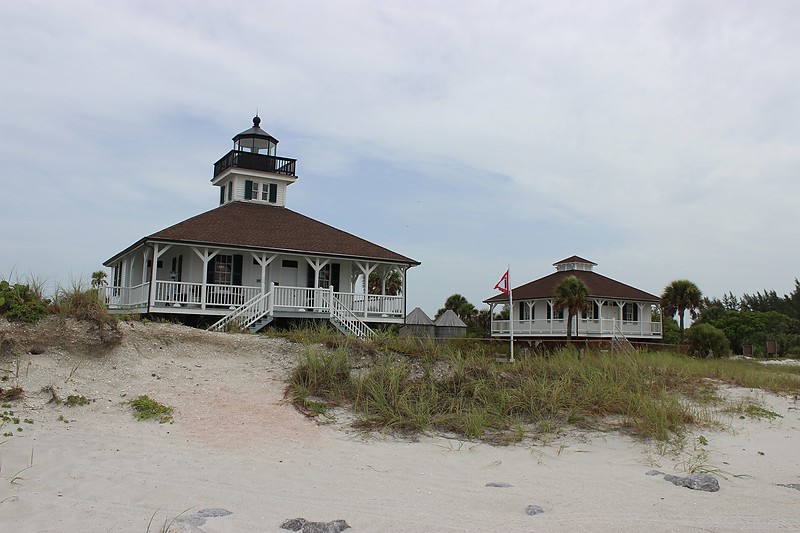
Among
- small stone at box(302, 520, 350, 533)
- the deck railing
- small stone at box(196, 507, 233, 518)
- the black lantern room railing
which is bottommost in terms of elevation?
small stone at box(302, 520, 350, 533)

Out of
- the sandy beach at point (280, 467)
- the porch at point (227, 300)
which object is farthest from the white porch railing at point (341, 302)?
the sandy beach at point (280, 467)

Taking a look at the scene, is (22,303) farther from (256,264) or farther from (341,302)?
(341,302)

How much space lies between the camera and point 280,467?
937 cm

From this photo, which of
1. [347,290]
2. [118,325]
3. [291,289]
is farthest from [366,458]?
[347,290]

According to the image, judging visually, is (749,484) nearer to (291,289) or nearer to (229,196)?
(291,289)

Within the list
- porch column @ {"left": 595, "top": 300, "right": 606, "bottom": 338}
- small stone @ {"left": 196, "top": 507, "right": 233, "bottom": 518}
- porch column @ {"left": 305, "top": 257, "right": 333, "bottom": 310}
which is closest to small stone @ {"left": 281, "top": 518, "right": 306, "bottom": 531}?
small stone @ {"left": 196, "top": 507, "right": 233, "bottom": 518}

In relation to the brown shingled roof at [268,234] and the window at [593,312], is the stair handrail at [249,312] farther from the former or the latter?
the window at [593,312]

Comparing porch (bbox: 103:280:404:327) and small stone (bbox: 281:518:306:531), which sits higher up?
porch (bbox: 103:280:404:327)

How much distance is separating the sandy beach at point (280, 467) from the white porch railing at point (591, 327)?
2607 centimetres

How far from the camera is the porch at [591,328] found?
130 ft

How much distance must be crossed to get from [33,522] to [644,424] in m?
8.98

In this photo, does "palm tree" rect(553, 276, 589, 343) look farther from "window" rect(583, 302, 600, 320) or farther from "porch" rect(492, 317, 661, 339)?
"window" rect(583, 302, 600, 320)

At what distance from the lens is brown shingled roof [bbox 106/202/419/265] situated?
2519cm

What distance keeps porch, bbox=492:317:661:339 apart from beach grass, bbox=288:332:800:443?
23.0m
